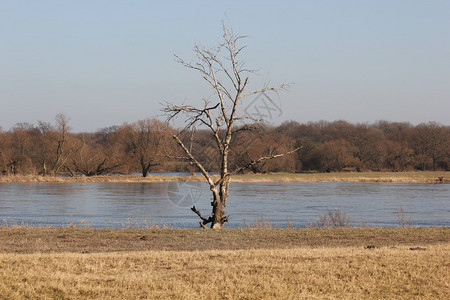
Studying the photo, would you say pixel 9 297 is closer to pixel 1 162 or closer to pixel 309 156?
pixel 1 162

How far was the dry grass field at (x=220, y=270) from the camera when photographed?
8.85 meters

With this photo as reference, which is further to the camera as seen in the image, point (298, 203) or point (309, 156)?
point (309, 156)

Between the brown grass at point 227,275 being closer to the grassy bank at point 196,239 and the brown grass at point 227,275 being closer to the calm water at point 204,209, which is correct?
the grassy bank at point 196,239

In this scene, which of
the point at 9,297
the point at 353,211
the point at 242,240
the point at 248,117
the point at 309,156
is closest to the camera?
the point at 9,297

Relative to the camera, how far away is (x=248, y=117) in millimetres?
19609

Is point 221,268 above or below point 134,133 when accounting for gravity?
below

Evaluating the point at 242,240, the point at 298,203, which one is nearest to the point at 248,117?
the point at 242,240

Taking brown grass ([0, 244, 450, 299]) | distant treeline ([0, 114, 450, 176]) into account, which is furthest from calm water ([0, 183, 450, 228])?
brown grass ([0, 244, 450, 299])

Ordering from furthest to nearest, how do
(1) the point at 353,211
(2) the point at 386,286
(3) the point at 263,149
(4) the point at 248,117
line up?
(3) the point at 263,149
(1) the point at 353,211
(4) the point at 248,117
(2) the point at 386,286

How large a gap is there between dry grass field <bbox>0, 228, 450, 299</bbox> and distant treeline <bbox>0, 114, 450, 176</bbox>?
6.30 meters

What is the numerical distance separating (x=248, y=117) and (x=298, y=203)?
15.7 m

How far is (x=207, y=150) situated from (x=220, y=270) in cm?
1434

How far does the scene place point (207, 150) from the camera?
958 inches

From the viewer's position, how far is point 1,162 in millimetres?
62094
